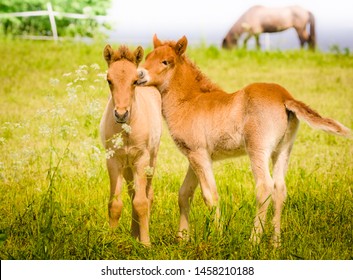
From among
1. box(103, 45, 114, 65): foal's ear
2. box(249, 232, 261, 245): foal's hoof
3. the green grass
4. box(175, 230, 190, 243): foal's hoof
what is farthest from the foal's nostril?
box(249, 232, 261, 245): foal's hoof

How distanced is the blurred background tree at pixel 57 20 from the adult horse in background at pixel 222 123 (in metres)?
10.9

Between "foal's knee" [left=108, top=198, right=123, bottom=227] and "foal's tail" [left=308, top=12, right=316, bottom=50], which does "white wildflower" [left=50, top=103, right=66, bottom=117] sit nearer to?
"foal's knee" [left=108, top=198, right=123, bottom=227]

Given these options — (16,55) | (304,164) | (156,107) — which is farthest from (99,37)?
(156,107)

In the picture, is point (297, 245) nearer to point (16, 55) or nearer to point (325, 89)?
point (325, 89)

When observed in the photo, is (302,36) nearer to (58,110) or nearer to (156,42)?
(156,42)

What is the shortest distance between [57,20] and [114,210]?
12.9 meters

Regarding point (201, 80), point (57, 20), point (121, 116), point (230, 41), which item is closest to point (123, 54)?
point (121, 116)

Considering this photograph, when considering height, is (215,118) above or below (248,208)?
above

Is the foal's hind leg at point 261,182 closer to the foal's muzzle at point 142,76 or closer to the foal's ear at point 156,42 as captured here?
the foal's muzzle at point 142,76

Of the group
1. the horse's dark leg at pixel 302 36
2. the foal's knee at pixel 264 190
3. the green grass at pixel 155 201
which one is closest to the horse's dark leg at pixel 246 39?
the horse's dark leg at pixel 302 36

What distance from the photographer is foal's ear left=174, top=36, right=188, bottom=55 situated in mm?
6057

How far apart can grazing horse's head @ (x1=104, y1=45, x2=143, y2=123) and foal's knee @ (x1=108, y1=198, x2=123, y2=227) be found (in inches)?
34.3

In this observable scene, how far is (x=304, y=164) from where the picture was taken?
29.2 feet

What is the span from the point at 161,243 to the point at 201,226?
41 centimetres
